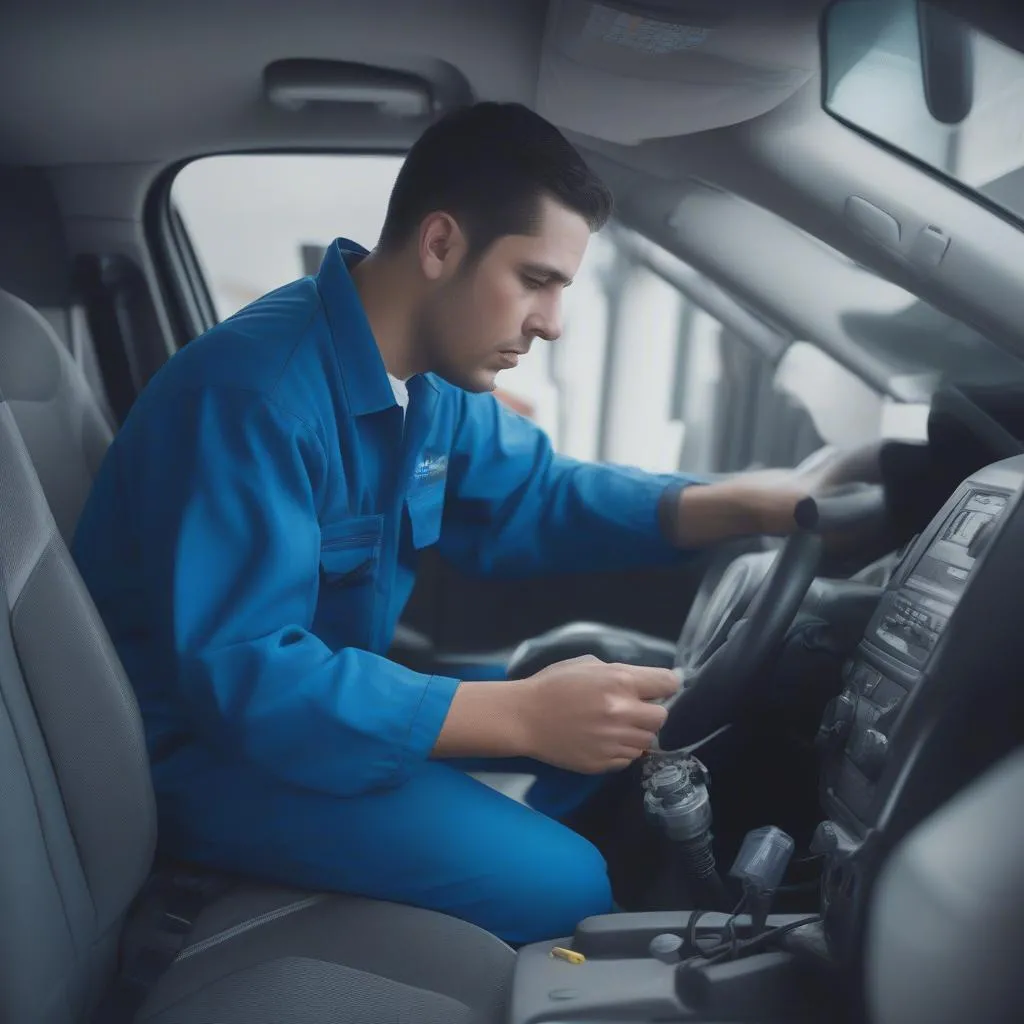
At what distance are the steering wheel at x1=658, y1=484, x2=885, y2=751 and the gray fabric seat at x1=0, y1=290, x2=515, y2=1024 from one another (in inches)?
12.2

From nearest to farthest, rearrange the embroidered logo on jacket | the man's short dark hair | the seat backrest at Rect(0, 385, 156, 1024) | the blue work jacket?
the seat backrest at Rect(0, 385, 156, 1024), the blue work jacket, the man's short dark hair, the embroidered logo on jacket

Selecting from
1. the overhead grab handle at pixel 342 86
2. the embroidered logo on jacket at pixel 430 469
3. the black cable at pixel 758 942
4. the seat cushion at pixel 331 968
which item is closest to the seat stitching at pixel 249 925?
the seat cushion at pixel 331 968

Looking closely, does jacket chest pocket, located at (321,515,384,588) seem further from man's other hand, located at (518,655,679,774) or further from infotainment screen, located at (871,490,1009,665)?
infotainment screen, located at (871,490,1009,665)

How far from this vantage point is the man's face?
107 centimetres

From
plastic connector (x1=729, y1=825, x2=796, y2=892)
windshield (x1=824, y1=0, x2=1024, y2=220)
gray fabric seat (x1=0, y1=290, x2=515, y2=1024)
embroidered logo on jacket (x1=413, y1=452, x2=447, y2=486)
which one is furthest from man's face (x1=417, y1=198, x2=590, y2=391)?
plastic connector (x1=729, y1=825, x2=796, y2=892)

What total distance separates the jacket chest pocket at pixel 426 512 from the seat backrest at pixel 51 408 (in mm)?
391

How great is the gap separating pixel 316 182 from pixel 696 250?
1.79 ft

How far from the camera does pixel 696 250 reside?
146 centimetres

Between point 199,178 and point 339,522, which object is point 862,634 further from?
point 199,178

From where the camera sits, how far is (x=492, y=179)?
1068mm

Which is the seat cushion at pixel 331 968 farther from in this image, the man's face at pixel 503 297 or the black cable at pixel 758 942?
the man's face at pixel 503 297

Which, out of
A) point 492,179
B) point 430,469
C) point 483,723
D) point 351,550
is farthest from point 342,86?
point 483,723

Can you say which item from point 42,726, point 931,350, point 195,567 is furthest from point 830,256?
point 42,726

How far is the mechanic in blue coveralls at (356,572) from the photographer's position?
93 centimetres
